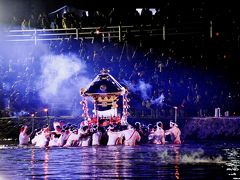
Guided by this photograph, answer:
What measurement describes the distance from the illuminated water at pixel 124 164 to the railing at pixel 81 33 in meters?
7.76

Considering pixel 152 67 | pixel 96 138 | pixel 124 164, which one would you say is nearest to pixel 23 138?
pixel 96 138

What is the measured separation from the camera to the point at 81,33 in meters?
25.8

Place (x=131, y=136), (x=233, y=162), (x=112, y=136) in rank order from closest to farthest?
(x=233, y=162)
(x=131, y=136)
(x=112, y=136)

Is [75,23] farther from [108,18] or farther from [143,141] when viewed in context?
[143,141]

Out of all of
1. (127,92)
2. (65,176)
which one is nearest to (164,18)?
(127,92)

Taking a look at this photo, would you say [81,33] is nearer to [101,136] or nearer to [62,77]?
[62,77]

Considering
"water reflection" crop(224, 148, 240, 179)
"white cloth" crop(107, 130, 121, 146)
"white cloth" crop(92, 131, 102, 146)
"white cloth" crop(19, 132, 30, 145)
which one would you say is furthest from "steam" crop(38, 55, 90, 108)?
"water reflection" crop(224, 148, 240, 179)

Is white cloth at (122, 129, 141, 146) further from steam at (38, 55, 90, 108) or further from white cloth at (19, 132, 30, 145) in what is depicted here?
steam at (38, 55, 90, 108)

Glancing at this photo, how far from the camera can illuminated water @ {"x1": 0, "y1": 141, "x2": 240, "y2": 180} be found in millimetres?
12156

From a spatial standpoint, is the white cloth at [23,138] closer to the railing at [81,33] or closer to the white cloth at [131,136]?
the white cloth at [131,136]

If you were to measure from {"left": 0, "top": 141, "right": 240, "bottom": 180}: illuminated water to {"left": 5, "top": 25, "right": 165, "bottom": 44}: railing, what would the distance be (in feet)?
25.4

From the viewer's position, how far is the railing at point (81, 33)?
25141mm

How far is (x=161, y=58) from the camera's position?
88.2ft

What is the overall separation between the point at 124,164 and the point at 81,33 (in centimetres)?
1246
